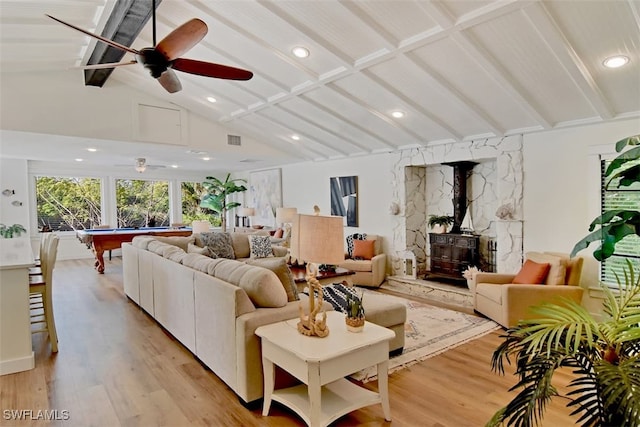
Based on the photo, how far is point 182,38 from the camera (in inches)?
93.4

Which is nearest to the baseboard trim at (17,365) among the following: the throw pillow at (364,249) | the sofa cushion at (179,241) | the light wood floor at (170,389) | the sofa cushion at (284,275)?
the light wood floor at (170,389)

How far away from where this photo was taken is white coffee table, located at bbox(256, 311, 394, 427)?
2.12 metres

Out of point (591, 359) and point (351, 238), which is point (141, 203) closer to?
point (351, 238)

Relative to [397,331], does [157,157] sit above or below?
above

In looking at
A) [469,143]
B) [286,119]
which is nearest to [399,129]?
[469,143]

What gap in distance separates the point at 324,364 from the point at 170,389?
1.49 meters

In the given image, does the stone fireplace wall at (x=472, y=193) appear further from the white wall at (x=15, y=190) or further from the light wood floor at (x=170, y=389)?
the white wall at (x=15, y=190)

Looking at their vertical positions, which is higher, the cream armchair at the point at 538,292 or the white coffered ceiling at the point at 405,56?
the white coffered ceiling at the point at 405,56

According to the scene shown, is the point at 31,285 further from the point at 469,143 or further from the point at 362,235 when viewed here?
the point at 469,143

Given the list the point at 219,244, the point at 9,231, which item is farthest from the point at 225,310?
the point at 9,231

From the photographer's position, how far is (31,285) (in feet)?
11.4

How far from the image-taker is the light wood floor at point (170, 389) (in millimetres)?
2473

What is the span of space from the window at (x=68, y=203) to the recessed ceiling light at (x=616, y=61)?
10.8 m

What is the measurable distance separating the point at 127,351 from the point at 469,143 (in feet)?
17.1
